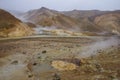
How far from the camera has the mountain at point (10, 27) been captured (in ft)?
150

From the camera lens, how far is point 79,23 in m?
82.0

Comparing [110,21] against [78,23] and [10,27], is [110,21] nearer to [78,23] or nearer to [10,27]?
[78,23]

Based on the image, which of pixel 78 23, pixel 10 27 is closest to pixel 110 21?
pixel 78 23

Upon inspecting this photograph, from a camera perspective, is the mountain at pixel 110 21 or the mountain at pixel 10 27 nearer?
the mountain at pixel 10 27

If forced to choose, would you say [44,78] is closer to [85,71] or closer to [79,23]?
[85,71]

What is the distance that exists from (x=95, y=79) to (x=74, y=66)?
354 cm

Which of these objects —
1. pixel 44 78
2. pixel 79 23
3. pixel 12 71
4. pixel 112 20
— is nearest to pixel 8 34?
pixel 12 71

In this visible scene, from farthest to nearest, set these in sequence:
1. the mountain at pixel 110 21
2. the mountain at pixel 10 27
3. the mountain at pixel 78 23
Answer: the mountain at pixel 110 21
the mountain at pixel 78 23
the mountain at pixel 10 27

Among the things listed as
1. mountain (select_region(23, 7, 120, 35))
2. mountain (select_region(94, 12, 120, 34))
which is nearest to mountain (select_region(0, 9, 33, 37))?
mountain (select_region(23, 7, 120, 35))

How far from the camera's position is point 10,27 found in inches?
1853

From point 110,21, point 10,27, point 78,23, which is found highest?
point 10,27

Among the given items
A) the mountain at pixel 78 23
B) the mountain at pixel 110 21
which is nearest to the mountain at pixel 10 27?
the mountain at pixel 78 23

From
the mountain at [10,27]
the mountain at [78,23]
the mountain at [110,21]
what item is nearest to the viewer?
the mountain at [10,27]

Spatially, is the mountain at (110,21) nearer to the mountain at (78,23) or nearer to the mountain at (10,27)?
the mountain at (78,23)
